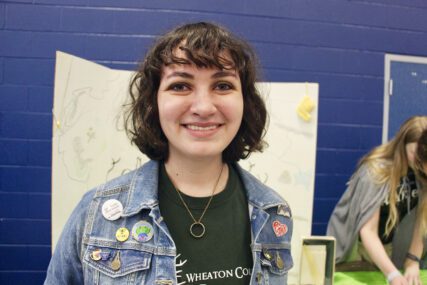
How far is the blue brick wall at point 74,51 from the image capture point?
1973 mm

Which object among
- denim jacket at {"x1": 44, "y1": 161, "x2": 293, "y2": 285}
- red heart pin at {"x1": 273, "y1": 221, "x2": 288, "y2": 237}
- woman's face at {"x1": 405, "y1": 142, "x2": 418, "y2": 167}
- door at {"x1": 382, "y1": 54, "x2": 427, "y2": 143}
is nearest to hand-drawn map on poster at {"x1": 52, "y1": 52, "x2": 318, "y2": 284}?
woman's face at {"x1": 405, "y1": 142, "x2": 418, "y2": 167}

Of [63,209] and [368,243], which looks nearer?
[63,209]

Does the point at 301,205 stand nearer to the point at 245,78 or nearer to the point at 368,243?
the point at 368,243

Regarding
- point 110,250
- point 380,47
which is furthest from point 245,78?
point 380,47

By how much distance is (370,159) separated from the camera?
5.85ft

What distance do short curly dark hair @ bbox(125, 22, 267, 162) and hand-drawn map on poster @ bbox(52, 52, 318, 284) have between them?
0.54 metres

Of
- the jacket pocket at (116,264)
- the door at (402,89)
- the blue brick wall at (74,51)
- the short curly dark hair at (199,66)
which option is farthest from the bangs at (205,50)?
the door at (402,89)

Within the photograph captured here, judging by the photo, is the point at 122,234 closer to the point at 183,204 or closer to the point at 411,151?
the point at 183,204

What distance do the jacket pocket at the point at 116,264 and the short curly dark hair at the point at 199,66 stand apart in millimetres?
271

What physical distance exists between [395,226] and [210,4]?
1.63 metres

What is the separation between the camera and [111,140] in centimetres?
151

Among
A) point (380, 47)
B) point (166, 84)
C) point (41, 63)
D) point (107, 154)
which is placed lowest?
point (107, 154)

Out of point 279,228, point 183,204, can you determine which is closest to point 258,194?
point 279,228

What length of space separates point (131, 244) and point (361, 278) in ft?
4.49
